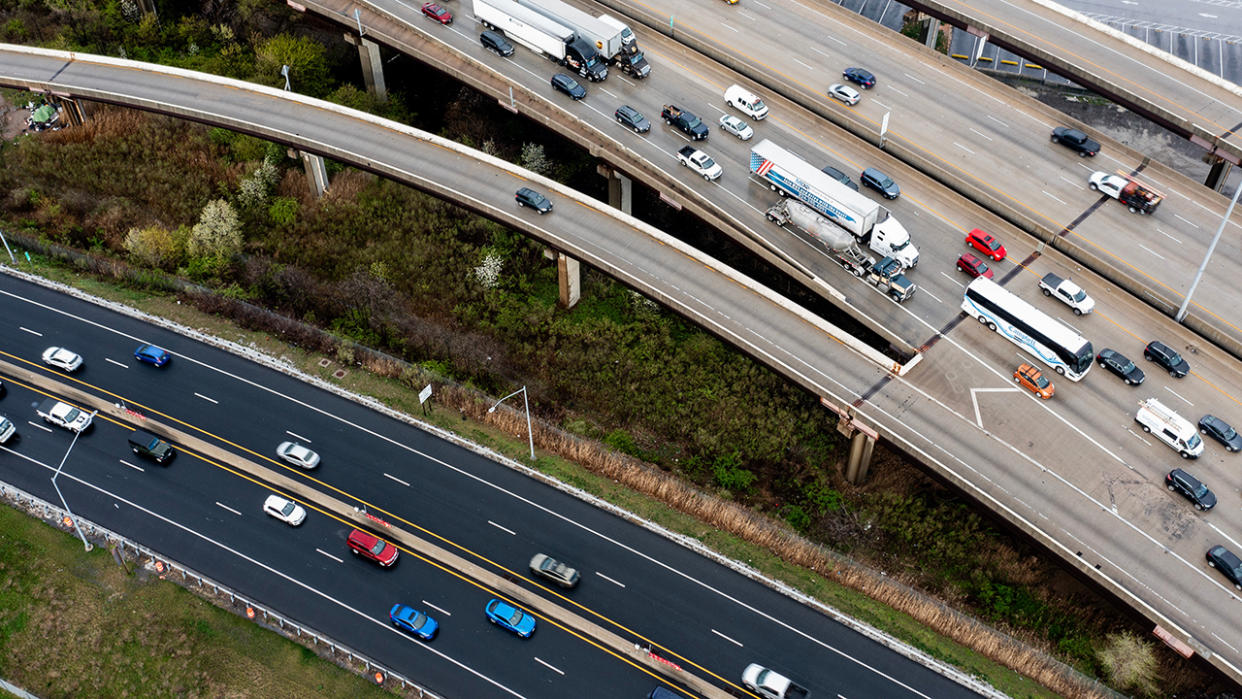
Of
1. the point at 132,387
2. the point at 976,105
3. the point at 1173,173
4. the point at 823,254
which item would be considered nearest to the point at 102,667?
the point at 132,387

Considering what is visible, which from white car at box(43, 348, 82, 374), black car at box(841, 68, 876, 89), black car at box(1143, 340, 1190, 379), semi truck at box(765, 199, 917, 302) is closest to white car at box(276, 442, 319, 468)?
white car at box(43, 348, 82, 374)

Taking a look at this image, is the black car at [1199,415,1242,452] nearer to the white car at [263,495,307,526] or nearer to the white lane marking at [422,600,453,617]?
the white lane marking at [422,600,453,617]

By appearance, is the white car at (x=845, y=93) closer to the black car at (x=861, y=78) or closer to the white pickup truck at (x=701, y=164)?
the black car at (x=861, y=78)

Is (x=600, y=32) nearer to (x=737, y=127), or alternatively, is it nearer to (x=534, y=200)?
(x=737, y=127)

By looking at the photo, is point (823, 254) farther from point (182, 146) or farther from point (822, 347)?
point (182, 146)

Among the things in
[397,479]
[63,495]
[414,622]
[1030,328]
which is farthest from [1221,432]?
[63,495]

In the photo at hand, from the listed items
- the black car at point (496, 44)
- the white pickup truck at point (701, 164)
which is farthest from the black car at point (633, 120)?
the black car at point (496, 44)
